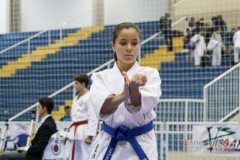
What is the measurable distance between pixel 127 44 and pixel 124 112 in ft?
1.32

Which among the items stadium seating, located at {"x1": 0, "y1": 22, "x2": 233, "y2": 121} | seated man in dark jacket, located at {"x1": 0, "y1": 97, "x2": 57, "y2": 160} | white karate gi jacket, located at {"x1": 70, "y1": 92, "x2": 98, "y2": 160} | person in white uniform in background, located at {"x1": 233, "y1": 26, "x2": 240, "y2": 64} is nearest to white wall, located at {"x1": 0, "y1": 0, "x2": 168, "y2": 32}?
stadium seating, located at {"x1": 0, "y1": 22, "x2": 233, "y2": 121}

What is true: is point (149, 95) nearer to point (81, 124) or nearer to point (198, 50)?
point (81, 124)

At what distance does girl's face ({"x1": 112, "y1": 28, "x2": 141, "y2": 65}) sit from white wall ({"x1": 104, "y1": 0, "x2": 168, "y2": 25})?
13427 millimetres

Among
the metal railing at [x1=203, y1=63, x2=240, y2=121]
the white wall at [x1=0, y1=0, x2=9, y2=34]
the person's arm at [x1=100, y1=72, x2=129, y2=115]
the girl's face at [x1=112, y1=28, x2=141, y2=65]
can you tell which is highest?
the white wall at [x1=0, y1=0, x2=9, y2=34]

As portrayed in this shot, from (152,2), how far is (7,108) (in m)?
5.17

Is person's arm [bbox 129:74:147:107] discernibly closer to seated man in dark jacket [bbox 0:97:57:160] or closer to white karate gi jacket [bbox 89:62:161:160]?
white karate gi jacket [bbox 89:62:161:160]

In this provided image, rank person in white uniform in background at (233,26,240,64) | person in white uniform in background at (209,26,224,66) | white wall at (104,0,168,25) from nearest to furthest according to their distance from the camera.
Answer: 1. person in white uniform in background at (233,26,240,64)
2. person in white uniform in background at (209,26,224,66)
3. white wall at (104,0,168,25)

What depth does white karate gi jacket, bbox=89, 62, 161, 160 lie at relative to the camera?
3.34 meters

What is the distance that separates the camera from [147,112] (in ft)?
11.2

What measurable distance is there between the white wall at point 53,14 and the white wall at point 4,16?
0.56 meters

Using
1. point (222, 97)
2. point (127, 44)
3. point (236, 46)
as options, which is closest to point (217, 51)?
point (236, 46)

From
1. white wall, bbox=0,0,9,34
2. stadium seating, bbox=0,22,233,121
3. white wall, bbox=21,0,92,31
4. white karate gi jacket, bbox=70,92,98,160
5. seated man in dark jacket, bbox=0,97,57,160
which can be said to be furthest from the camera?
white wall, bbox=0,0,9,34

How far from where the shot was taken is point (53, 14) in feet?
63.3

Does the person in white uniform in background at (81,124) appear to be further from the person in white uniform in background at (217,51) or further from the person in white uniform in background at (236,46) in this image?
the person in white uniform in background at (217,51)
